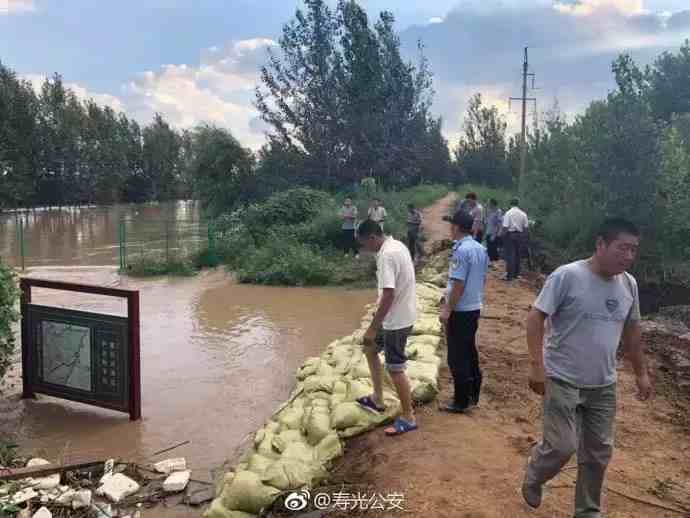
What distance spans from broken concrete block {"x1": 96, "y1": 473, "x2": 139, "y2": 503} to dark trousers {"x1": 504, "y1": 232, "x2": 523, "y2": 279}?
9111mm

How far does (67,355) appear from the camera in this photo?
6375 millimetres

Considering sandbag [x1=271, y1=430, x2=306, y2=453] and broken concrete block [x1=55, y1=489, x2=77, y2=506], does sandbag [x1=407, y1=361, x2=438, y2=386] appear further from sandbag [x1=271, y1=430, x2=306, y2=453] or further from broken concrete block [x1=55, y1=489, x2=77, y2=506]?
broken concrete block [x1=55, y1=489, x2=77, y2=506]

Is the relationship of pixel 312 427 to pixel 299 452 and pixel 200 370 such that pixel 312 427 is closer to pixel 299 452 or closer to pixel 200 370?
pixel 299 452

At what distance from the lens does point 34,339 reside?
6535mm

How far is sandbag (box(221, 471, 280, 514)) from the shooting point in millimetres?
3719

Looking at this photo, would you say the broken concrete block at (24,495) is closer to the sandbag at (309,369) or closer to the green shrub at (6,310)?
the green shrub at (6,310)

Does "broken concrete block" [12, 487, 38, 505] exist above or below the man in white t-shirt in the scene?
below

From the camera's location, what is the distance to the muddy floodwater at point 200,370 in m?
5.75

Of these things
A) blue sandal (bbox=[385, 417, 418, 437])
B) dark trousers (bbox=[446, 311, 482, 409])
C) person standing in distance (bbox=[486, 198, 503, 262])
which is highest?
person standing in distance (bbox=[486, 198, 503, 262])

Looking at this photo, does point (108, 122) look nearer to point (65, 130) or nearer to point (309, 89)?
point (65, 130)

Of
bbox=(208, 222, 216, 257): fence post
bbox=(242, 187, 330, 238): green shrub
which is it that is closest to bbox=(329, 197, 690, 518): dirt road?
bbox=(208, 222, 216, 257): fence post

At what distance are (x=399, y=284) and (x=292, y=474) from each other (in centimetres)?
138

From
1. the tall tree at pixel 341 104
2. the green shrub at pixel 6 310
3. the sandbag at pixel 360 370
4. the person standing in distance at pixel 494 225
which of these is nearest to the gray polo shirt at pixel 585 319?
the sandbag at pixel 360 370

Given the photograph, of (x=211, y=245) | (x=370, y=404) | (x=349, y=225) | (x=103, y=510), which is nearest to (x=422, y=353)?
(x=370, y=404)
